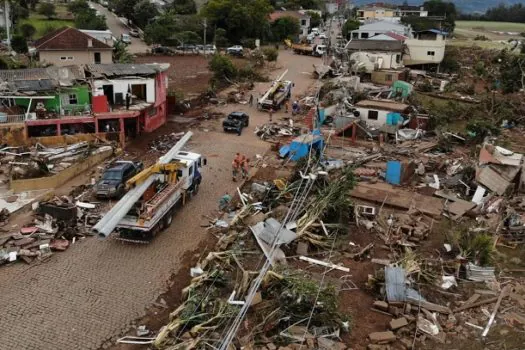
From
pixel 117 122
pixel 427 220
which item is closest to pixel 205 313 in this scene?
pixel 427 220

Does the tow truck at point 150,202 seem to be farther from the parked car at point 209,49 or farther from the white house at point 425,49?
the parked car at point 209,49

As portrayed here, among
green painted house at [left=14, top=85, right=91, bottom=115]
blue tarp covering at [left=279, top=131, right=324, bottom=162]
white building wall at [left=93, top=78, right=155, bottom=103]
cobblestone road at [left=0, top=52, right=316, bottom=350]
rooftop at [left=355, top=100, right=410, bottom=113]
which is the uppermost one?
white building wall at [left=93, top=78, right=155, bottom=103]

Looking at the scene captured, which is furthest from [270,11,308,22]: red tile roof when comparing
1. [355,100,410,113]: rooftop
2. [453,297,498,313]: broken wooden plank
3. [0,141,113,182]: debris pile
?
[453,297,498,313]: broken wooden plank

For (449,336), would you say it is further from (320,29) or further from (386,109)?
(320,29)

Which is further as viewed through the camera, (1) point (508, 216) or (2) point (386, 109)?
(2) point (386, 109)

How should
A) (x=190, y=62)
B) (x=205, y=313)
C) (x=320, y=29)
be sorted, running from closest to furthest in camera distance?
1. (x=205, y=313)
2. (x=190, y=62)
3. (x=320, y=29)

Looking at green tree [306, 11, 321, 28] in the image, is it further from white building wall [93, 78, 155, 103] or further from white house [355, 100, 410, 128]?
white building wall [93, 78, 155, 103]
